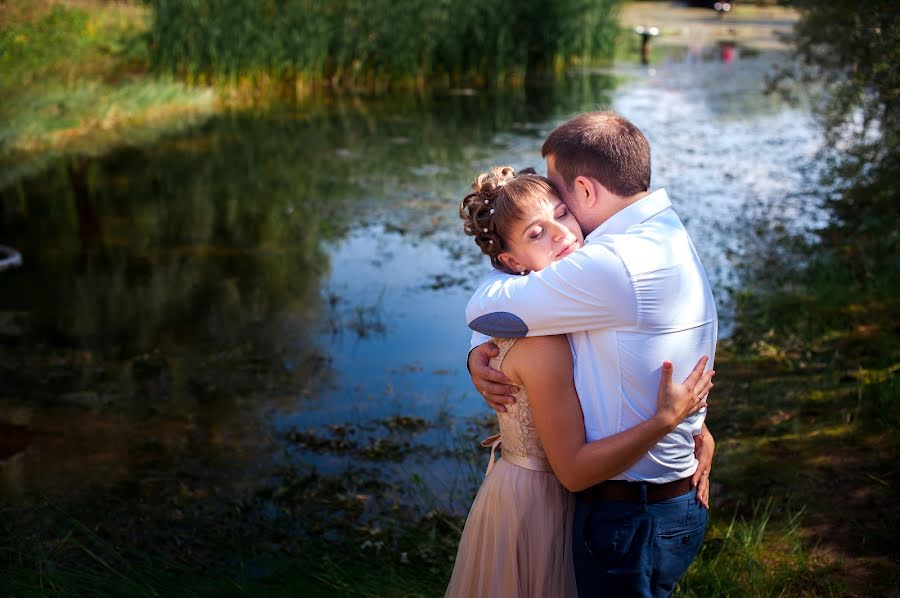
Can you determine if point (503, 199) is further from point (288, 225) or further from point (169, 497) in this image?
point (288, 225)

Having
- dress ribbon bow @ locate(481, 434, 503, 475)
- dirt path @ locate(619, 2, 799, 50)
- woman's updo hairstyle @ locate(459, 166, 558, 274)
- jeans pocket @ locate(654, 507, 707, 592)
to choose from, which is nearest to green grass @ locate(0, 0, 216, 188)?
dress ribbon bow @ locate(481, 434, 503, 475)

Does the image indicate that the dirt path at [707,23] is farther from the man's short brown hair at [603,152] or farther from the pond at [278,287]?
the man's short brown hair at [603,152]

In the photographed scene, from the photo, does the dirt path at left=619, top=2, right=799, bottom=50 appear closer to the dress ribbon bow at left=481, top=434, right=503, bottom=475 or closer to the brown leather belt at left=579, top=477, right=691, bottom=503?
the dress ribbon bow at left=481, top=434, right=503, bottom=475

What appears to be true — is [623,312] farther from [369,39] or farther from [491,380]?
[369,39]

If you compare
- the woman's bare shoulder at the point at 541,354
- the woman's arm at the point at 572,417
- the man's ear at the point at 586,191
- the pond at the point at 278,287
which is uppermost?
the man's ear at the point at 586,191

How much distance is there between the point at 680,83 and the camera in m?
18.9

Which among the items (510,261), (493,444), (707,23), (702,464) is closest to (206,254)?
(493,444)

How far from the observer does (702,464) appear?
2336 mm

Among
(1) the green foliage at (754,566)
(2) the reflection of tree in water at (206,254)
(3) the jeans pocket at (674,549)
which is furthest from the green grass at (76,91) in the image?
(3) the jeans pocket at (674,549)

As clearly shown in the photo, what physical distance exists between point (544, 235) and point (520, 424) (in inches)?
16.4

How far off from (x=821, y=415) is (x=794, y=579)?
1.67 metres

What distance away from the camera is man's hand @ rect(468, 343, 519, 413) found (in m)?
2.23

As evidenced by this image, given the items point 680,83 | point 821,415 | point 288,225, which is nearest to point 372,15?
point 680,83

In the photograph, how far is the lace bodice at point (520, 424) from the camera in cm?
223
